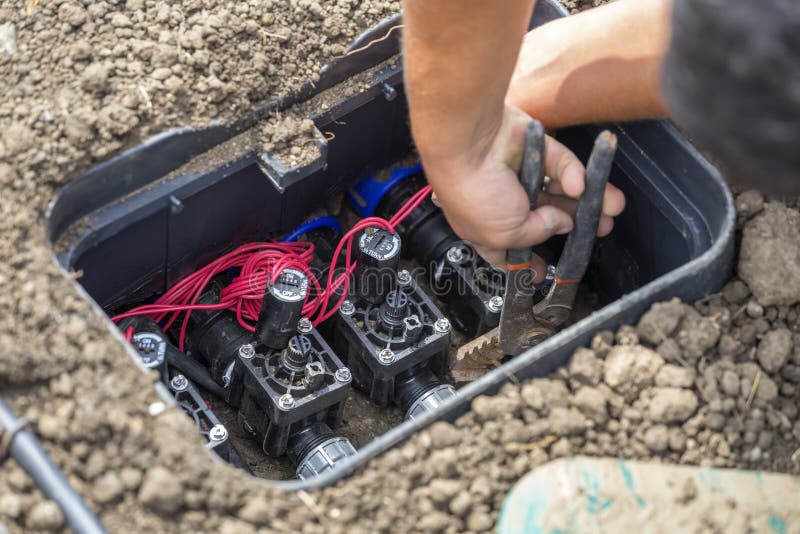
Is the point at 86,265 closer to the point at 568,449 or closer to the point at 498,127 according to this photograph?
the point at 498,127

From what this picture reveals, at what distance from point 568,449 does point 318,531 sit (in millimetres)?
373

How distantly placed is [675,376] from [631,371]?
0.06 meters

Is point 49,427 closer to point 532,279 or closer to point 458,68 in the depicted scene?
point 458,68

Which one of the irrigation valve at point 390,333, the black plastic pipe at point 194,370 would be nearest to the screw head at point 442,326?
the irrigation valve at point 390,333

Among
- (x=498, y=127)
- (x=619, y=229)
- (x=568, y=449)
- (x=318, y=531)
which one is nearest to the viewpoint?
(x=318, y=531)

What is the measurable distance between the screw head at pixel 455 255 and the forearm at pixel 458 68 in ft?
1.47

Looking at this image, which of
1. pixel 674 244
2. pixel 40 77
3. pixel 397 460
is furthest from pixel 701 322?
pixel 40 77

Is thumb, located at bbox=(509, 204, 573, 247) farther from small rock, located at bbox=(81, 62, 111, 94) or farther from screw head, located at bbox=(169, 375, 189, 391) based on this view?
small rock, located at bbox=(81, 62, 111, 94)

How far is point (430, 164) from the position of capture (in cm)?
157

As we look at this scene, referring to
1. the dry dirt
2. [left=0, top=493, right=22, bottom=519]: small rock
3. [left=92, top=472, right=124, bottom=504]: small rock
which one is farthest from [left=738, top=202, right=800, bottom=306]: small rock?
[left=0, top=493, right=22, bottom=519]: small rock

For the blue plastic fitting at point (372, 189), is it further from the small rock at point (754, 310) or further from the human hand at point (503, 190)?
the small rock at point (754, 310)

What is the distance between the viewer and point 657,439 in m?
1.39

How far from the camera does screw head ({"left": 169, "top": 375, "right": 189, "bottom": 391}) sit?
1.70 metres

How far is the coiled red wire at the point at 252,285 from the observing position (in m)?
1.85
